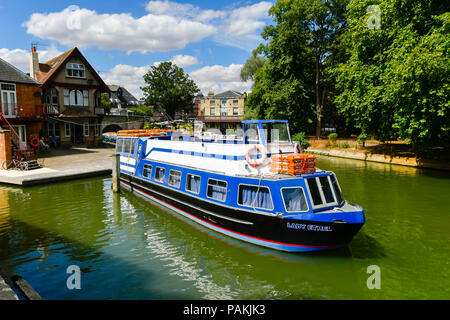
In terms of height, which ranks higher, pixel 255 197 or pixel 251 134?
pixel 251 134

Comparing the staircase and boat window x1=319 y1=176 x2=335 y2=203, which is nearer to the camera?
boat window x1=319 y1=176 x2=335 y2=203

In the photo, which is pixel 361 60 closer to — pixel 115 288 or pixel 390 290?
pixel 390 290

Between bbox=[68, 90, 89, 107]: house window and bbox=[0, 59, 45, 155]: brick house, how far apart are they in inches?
285

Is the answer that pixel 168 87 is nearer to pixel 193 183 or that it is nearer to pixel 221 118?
pixel 221 118

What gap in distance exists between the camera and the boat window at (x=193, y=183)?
44.4ft

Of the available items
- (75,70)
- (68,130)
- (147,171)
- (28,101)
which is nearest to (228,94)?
(75,70)

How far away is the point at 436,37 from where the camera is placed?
20391mm

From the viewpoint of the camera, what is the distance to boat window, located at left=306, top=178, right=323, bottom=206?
→ 10.2m

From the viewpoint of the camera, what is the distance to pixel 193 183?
45.5ft

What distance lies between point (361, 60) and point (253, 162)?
72.4 feet

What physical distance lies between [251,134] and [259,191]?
11.5 feet

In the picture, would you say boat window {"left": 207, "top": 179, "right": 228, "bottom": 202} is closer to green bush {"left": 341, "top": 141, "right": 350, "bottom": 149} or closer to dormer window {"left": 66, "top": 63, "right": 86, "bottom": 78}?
green bush {"left": 341, "top": 141, "right": 350, "bottom": 149}

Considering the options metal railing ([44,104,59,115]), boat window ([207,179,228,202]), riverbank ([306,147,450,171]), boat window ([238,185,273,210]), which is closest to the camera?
boat window ([238,185,273,210])

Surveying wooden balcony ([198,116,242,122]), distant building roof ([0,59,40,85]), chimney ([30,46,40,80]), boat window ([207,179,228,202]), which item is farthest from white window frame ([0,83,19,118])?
wooden balcony ([198,116,242,122])
